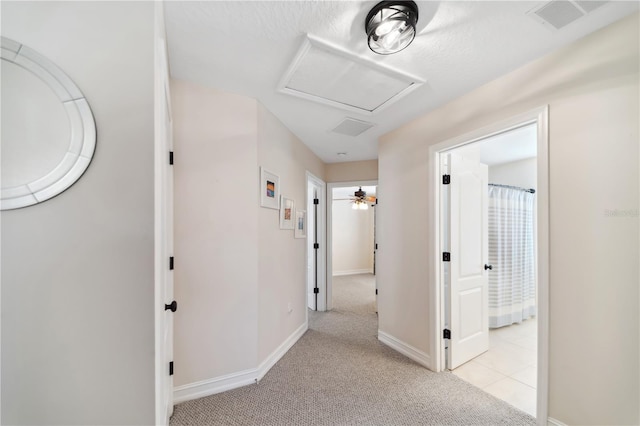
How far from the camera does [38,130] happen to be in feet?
2.68

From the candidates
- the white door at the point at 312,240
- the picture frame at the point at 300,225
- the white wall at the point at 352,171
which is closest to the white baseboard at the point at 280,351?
the white door at the point at 312,240

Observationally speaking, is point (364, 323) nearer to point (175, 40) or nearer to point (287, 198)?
point (287, 198)

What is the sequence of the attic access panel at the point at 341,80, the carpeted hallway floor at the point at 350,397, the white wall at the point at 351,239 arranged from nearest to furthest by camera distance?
the attic access panel at the point at 341,80 < the carpeted hallway floor at the point at 350,397 < the white wall at the point at 351,239

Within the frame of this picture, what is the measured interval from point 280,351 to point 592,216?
104 inches

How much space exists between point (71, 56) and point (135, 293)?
0.84 m

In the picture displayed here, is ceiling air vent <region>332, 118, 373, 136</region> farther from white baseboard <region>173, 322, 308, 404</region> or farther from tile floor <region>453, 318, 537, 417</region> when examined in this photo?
tile floor <region>453, 318, 537, 417</region>

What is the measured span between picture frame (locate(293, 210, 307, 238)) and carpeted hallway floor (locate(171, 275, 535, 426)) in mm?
1280

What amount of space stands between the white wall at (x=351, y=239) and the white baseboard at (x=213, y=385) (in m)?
5.30

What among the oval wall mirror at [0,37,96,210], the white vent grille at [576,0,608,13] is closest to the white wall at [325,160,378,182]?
the white vent grille at [576,0,608,13]

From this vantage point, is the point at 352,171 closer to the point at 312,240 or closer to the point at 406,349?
the point at 312,240

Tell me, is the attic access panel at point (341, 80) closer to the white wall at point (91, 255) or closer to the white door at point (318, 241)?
the white wall at point (91, 255)

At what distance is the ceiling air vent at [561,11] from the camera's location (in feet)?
4.00

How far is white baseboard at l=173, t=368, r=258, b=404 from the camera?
6.14 ft

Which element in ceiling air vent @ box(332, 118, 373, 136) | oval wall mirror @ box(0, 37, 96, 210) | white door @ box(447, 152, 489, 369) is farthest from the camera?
ceiling air vent @ box(332, 118, 373, 136)
